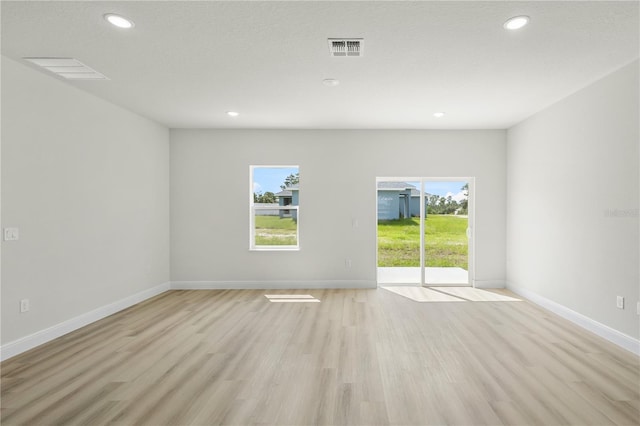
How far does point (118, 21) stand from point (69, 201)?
90.1 inches

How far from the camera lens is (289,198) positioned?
614 cm

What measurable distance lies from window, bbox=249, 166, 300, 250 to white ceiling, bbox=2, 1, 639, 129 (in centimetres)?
161

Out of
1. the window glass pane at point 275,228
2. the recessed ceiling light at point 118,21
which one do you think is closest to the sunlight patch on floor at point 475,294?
the window glass pane at point 275,228

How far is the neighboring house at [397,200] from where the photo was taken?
621cm

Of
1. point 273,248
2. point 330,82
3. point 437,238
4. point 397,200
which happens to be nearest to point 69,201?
point 273,248

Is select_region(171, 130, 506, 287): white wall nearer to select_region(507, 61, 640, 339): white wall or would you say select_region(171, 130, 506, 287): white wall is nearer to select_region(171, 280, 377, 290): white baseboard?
select_region(171, 280, 377, 290): white baseboard

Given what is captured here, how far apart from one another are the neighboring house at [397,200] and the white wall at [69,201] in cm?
395

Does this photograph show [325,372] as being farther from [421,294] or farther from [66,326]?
[421,294]

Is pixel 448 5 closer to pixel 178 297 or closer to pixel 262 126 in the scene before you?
pixel 262 126

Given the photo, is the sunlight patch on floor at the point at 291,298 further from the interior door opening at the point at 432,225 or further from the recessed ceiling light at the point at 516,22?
the recessed ceiling light at the point at 516,22

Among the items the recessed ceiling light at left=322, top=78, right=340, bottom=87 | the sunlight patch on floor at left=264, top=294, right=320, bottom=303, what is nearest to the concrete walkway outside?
the sunlight patch on floor at left=264, top=294, right=320, bottom=303

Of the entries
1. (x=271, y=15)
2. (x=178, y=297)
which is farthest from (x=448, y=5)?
(x=178, y=297)

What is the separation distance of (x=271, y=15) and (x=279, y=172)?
377 centimetres

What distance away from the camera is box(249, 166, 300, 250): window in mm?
6121
